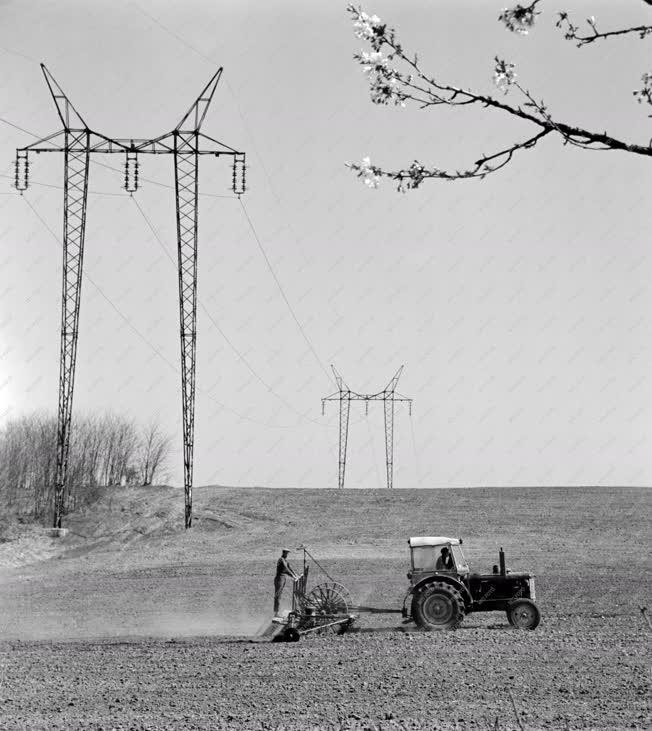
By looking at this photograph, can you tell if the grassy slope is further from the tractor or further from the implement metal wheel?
the tractor

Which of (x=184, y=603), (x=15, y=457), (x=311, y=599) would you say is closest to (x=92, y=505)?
(x=15, y=457)

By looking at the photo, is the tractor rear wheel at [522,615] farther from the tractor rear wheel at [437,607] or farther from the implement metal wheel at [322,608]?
the implement metal wheel at [322,608]

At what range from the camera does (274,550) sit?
41406 mm

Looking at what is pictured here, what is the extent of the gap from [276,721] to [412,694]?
8.19 ft

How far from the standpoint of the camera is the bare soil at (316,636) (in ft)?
46.5

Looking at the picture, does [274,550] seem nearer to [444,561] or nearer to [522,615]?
[444,561]

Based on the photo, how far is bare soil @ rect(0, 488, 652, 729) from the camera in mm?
14164

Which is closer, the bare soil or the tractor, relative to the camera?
the bare soil

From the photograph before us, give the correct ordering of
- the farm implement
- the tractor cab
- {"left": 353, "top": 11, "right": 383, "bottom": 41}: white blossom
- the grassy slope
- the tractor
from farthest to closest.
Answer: the grassy slope → the tractor cab → the tractor → the farm implement → {"left": 353, "top": 11, "right": 383, "bottom": 41}: white blossom

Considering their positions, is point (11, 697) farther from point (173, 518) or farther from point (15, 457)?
point (15, 457)

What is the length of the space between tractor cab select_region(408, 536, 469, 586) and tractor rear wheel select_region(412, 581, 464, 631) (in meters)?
0.50

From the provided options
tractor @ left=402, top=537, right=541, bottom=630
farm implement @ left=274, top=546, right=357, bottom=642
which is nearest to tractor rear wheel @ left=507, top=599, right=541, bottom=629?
tractor @ left=402, top=537, right=541, bottom=630

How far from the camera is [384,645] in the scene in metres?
18.8

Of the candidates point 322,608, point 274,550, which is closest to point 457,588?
point 322,608
